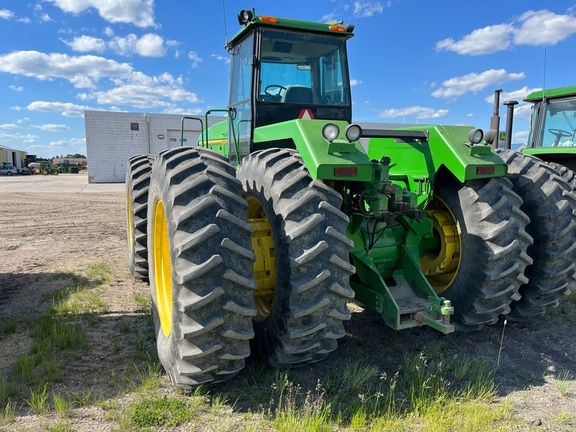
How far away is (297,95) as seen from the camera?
4.94 m

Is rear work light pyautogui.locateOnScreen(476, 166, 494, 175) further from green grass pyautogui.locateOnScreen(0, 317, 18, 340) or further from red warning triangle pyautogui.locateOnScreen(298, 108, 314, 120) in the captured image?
green grass pyautogui.locateOnScreen(0, 317, 18, 340)

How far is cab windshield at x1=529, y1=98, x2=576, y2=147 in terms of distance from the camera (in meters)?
8.66

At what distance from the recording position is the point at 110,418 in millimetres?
2822

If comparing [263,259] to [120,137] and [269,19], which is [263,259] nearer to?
[269,19]

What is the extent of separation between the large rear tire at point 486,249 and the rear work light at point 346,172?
1.27 metres

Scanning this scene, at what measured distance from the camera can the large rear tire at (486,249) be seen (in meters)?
3.57

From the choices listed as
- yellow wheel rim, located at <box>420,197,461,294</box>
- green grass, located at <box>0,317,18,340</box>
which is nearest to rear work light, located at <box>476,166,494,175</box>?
yellow wheel rim, located at <box>420,197,461,294</box>

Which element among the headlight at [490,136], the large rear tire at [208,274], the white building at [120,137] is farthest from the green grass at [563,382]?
the white building at [120,137]

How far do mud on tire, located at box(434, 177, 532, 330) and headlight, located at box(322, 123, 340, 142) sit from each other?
137 cm

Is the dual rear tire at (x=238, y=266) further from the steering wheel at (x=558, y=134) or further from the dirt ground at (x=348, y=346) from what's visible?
the steering wheel at (x=558, y=134)

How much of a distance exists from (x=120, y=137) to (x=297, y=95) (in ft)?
87.8

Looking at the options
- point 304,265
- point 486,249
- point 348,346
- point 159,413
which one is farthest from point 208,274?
point 486,249

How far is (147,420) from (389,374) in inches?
74.2

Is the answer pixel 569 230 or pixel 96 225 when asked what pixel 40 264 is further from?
pixel 569 230
